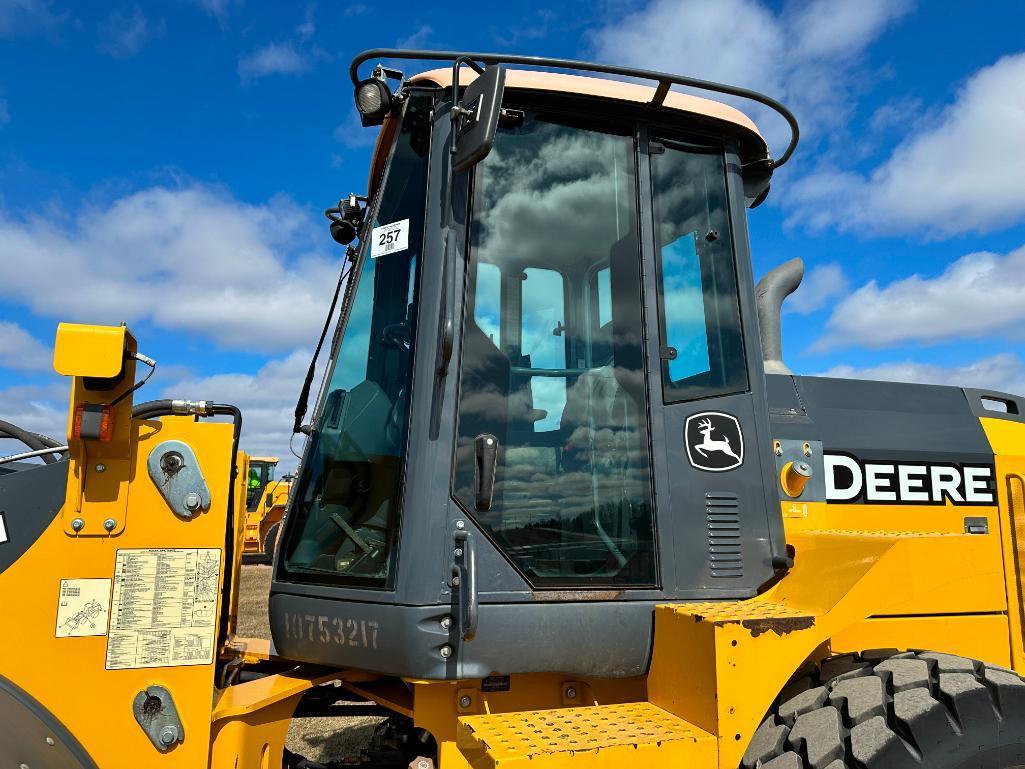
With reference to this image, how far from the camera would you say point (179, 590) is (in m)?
2.59

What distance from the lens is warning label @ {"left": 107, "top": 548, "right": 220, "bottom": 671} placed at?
2521 mm

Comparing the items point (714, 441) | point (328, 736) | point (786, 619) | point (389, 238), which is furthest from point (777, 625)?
point (328, 736)

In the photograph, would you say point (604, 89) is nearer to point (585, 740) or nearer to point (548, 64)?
point (548, 64)

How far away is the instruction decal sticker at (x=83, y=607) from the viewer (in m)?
2.47

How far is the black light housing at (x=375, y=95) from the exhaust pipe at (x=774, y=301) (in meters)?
1.75

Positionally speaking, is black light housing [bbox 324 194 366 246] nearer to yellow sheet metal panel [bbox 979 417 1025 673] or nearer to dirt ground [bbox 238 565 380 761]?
dirt ground [bbox 238 565 380 761]

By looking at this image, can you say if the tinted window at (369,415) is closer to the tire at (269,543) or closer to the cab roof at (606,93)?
the cab roof at (606,93)

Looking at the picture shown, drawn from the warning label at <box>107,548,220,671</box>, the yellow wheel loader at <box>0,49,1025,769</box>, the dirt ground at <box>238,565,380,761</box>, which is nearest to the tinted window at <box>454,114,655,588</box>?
the yellow wheel loader at <box>0,49,1025,769</box>

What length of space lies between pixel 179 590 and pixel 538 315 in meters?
1.50

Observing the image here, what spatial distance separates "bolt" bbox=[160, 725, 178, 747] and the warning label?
0.19 meters

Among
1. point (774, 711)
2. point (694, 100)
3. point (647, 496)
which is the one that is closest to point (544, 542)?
point (647, 496)

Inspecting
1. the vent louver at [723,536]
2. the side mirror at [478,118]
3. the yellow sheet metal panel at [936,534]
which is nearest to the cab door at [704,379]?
the vent louver at [723,536]

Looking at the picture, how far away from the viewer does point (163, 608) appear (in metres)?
2.57

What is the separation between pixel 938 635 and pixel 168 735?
2.60m
